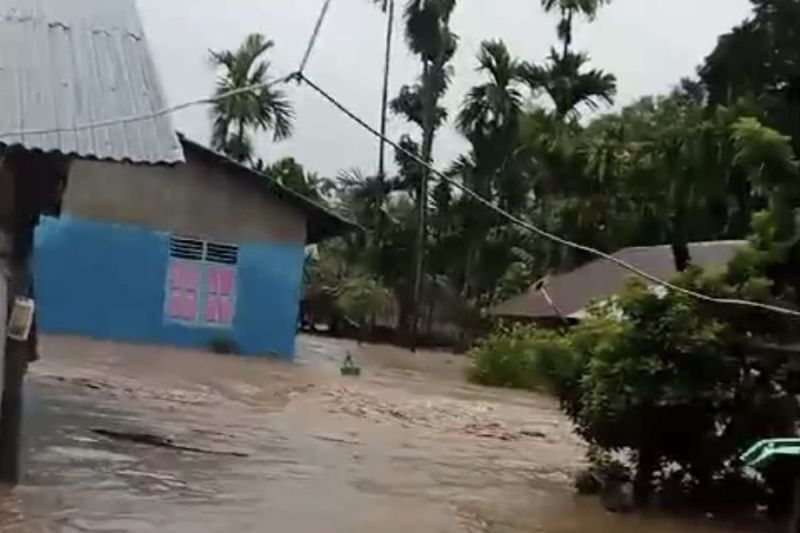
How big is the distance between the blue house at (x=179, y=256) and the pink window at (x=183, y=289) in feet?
0.07

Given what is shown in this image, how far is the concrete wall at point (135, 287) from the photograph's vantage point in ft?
93.6

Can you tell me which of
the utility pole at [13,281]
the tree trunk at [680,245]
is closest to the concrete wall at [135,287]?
the tree trunk at [680,245]

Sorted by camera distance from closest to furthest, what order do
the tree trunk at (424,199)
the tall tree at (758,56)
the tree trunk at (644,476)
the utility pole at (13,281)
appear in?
the utility pole at (13,281), the tree trunk at (644,476), the tall tree at (758,56), the tree trunk at (424,199)

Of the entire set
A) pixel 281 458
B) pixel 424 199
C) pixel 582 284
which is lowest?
pixel 281 458

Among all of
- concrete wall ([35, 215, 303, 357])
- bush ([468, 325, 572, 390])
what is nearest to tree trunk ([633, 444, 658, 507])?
bush ([468, 325, 572, 390])

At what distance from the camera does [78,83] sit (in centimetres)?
855

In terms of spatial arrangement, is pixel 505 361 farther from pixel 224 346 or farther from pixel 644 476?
pixel 644 476

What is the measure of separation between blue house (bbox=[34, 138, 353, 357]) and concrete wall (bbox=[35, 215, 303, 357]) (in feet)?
0.07

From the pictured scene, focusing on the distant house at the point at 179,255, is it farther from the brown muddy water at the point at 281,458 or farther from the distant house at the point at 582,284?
the distant house at the point at 582,284

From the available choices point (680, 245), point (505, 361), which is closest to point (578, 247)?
point (680, 245)

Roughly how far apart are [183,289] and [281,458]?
15757mm

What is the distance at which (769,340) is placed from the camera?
12312 mm

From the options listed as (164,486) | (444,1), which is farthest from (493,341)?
(164,486)

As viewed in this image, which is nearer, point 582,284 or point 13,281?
point 13,281
